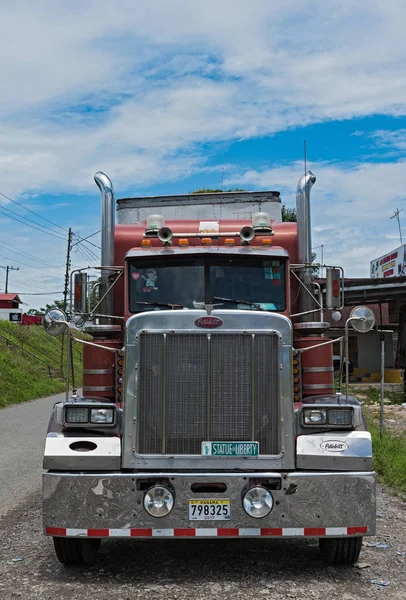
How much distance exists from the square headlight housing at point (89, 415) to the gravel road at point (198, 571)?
1.26m

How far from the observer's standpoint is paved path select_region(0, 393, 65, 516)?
1034cm

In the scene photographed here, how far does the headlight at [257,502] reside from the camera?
614cm

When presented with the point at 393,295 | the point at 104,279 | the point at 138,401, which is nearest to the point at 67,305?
the point at 104,279

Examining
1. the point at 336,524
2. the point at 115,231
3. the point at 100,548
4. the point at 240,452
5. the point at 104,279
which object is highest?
the point at 115,231

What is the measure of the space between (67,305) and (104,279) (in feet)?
1.49

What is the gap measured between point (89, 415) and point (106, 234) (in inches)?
91.1

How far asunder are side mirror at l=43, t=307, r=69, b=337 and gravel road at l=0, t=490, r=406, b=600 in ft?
6.71

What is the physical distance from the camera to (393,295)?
28.0 m

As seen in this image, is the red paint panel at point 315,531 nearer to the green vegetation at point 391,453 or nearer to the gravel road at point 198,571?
the gravel road at point 198,571

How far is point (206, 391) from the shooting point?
630 cm

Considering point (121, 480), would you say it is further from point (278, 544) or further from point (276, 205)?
point (276, 205)

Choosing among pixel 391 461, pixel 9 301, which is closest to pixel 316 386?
pixel 391 461

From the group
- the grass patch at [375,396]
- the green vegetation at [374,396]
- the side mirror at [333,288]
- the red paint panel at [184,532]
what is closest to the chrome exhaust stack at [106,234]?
the side mirror at [333,288]

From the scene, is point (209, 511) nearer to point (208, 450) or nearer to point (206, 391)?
point (208, 450)
